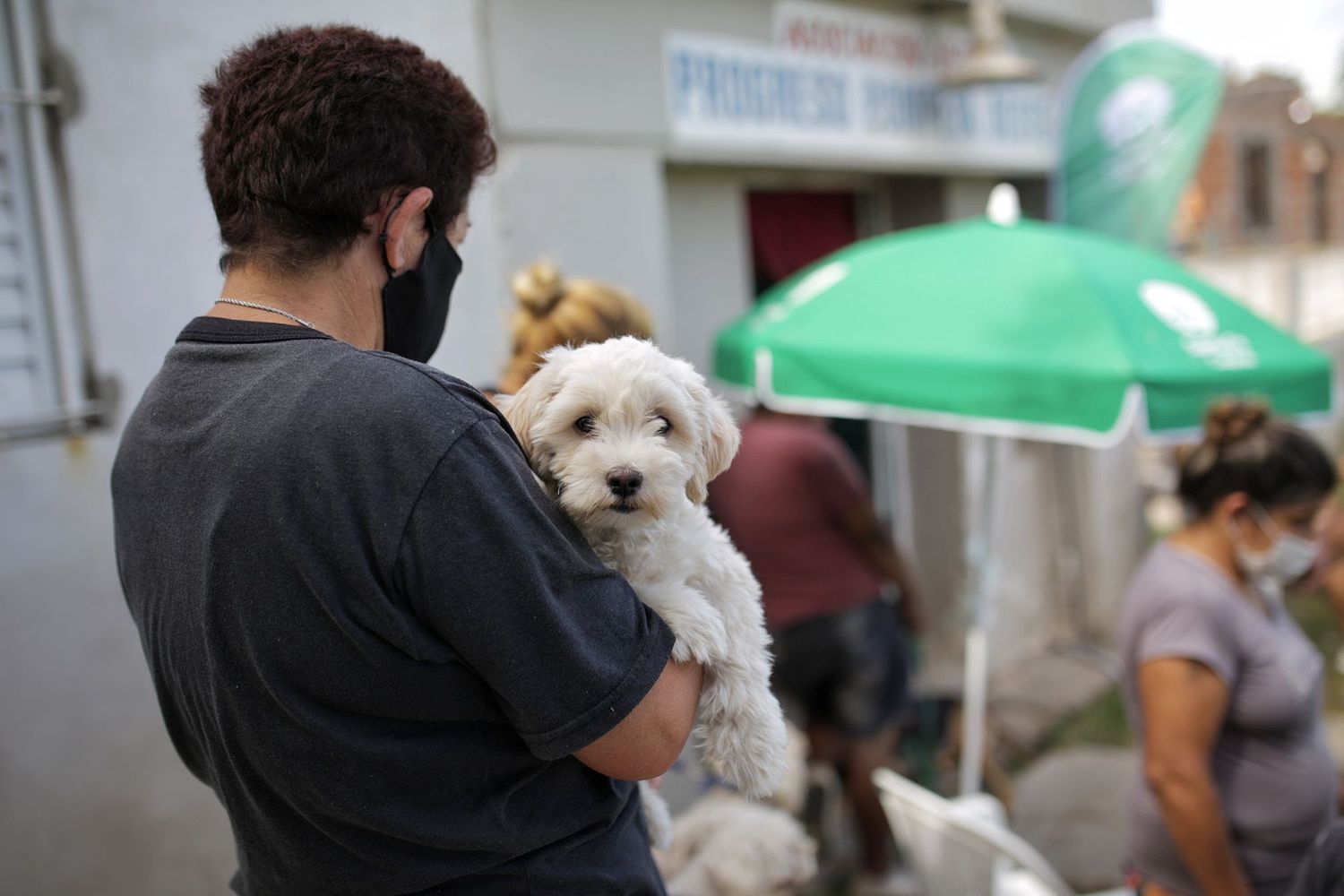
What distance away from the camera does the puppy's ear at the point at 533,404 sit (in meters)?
1.39

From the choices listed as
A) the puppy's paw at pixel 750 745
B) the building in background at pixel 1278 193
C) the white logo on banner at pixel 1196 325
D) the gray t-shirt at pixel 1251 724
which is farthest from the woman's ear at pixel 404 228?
the building in background at pixel 1278 193

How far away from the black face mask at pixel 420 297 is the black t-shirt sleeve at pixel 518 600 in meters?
0.30

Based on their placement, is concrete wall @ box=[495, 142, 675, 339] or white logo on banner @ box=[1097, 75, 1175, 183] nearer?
concrete wall @ box=[495, 142, 675, 339]

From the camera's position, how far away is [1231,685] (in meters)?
2.75

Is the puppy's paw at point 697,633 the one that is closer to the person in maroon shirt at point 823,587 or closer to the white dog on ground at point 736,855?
the white dog on ground at point 736,855

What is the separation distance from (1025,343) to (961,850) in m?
1.56

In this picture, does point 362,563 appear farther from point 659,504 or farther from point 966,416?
point 966,416

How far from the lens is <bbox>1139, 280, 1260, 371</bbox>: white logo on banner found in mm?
3457

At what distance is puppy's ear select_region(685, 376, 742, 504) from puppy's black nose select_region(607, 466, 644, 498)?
156mm

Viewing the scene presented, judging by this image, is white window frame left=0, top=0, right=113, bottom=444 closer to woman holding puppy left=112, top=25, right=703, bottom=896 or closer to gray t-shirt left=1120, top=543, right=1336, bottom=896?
woman holding puppy left=112, top=25, right=703, bottom=896

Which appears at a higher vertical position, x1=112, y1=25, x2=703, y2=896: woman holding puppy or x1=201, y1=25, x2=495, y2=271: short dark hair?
x1=201, y1=25, x2=495, y2=271: short dark hair

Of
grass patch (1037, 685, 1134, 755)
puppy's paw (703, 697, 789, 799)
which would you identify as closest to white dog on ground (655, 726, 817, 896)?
puppy's paw (703, 697, 789, 799)

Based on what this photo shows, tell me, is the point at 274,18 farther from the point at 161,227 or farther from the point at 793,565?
the point at 793,565

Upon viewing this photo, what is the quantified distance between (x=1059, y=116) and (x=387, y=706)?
7.79 m
